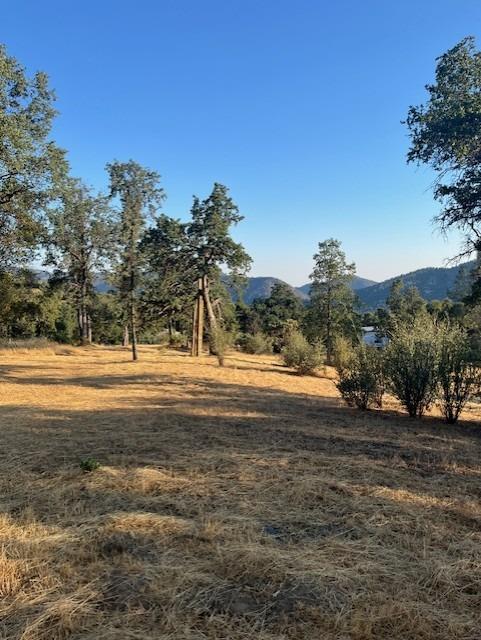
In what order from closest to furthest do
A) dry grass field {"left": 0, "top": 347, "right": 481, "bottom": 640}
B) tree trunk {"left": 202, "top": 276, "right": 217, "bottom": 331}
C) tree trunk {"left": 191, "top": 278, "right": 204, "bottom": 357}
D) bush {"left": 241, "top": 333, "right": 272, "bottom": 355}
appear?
dry grass field {"left": 0, "top": 347, "right": 481, "bottom": 640} → tree trunk {"left": 191, "top": 278, "right": 204, "bottom": 357} → tree trunk {"left": 202, "top": 276, "right": 217, "bottom": 331} → bush {"left": 241, "top": 333, "right": 272, "bottom": 355}

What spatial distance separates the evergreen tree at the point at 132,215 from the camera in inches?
832

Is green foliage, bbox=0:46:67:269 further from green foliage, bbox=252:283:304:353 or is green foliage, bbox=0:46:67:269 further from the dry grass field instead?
green foliage, bbox=252:283:304:353

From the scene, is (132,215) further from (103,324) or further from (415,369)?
(103,324)

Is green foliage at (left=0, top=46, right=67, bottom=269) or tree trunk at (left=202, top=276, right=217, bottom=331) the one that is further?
tree trunk at (left=202, top=276, right=217, bottom=331)

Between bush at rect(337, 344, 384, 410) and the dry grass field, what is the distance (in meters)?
2.72

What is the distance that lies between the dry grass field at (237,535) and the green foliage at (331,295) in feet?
78.2

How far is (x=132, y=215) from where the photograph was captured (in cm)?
2191

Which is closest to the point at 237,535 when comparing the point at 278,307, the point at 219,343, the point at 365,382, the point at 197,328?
the point at 365,382

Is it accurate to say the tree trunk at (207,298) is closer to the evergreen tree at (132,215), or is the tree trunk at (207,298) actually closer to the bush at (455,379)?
the evergreen tree at (132,215)

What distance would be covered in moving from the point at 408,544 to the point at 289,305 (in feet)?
183

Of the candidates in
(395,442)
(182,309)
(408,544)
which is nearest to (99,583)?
(408,544)

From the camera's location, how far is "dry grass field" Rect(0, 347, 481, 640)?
208cm

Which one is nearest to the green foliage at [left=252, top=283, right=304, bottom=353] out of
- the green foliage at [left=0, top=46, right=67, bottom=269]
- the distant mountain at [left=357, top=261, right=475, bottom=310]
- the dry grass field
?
the green foliage at [left=0, top=46, right=67, bottom=269]

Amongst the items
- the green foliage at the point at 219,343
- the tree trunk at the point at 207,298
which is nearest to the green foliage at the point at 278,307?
the tree trunk at the point at 207,298
